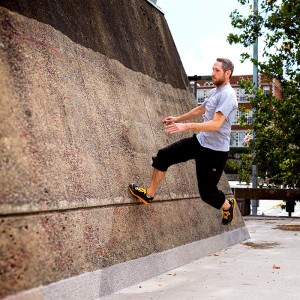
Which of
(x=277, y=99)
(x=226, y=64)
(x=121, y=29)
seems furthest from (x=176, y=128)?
(x=277, y=99)

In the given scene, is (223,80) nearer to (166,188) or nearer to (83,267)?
(166,188)

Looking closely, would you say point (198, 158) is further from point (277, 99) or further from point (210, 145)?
point (277, 99)

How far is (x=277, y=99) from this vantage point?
16859 millimetres

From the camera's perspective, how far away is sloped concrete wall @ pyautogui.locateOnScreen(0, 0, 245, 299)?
4301 millimetres

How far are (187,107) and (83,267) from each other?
5067 mm

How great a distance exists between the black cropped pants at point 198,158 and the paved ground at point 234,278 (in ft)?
3.19

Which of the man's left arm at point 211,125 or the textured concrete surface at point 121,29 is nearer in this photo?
the textured concrete surface at point 121,29

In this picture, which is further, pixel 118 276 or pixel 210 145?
pixel 210 145

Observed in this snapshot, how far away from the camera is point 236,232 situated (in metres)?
10.1

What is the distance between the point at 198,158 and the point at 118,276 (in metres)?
1.82

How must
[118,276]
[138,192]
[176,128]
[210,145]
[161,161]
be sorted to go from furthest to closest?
Result: [210,145]
[161,161]
[138,192]
[176,128]
[118,276]

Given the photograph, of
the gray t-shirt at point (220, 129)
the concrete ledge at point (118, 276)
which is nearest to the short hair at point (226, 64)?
the gray t-shirt at point (220, 129)

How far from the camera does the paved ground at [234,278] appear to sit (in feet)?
17.6

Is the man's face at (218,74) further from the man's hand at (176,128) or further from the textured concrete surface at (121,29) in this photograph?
the textured concrete surface at (121,29)
